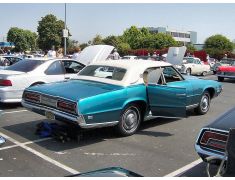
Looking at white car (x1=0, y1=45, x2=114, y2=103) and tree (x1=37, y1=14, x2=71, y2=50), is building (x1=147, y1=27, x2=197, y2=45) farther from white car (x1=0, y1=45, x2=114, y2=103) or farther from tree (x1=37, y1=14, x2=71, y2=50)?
white car (x1=0, y1=45, x2=114, y2=103)

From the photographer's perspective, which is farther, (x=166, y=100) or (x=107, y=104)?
(x=166, y=100)

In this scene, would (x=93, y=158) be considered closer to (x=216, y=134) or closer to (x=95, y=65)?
(x=216, y=134)

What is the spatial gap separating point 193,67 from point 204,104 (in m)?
14.3

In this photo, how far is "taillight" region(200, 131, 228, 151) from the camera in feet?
13.6

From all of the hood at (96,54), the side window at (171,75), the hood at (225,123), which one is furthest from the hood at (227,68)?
the hood at (225,123)

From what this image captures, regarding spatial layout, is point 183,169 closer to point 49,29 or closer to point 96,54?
point 96,54

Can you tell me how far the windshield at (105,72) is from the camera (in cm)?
706

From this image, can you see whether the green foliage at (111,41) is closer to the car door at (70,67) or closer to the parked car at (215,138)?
→ the car door at (70,67)

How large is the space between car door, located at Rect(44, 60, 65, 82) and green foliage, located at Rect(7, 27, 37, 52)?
7985 cm

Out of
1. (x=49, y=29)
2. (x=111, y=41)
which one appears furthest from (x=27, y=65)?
(x=111, y=41)

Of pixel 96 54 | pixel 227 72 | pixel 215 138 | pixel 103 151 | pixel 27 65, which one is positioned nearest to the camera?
pixel 215 138

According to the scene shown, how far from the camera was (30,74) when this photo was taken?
9398 mm

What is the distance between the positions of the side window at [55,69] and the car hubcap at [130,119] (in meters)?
3.77

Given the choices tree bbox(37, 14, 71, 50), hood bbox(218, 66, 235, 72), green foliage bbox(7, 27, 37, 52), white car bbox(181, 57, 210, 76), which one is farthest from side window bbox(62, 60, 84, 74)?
green foliage bbox(7, 27, 37, 52)
